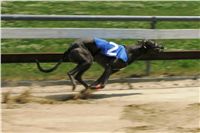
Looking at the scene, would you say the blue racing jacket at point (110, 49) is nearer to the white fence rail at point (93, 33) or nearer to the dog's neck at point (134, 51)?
the dog's neck at point (134, 51)

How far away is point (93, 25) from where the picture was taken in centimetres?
1366

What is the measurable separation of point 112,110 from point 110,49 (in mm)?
1334

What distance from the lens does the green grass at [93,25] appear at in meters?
10.2

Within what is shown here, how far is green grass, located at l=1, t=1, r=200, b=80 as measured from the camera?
1020 cm

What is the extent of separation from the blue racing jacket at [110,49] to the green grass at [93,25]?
3.93 feet

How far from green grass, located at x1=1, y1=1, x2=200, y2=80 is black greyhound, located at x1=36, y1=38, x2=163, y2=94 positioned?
1062 mm

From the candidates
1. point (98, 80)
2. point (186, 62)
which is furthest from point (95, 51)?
point (186, 62)

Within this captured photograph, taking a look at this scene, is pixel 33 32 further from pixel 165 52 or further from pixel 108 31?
pixel 165 52

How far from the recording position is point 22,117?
730cm

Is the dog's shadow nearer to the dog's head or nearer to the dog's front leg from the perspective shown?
the dog's front leg

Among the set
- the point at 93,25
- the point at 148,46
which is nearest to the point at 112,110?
the point at 148,46

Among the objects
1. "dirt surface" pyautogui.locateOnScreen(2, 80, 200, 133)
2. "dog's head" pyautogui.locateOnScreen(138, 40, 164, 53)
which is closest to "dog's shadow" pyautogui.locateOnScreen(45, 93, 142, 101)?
"dirt surface" pyautogui.locateOnScreen(2, 80, 200, 133)

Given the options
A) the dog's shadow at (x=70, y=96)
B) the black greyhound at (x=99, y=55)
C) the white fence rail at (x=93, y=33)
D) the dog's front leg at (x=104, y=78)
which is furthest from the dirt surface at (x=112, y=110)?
the white fence rail at (x=93, y=33)

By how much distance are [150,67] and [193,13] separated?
639 centimetres
